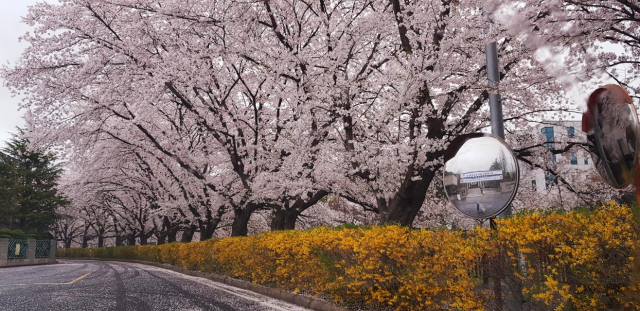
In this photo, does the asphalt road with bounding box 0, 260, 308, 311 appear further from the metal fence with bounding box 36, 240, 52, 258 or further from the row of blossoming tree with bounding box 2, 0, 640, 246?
the metal fence with bounding box 36, 240, 52, 258

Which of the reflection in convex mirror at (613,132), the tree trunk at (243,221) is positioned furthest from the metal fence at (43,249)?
the reflection in convex mirror at (613,132)

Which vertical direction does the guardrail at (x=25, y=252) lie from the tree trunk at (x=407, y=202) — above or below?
below

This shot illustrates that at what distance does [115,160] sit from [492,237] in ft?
86.1

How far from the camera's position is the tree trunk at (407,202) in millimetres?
10242

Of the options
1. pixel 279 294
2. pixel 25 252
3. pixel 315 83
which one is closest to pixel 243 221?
pixel 315 83

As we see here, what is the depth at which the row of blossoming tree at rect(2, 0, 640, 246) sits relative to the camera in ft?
31.2

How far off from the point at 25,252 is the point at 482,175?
34.6 metres

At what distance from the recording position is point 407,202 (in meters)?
Answer: 10.4

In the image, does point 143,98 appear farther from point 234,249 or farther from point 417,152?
point 417,152

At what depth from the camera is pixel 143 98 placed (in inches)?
621

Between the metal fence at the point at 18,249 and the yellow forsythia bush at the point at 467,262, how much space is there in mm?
25981

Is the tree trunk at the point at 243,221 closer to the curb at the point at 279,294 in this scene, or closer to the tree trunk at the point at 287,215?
the tree trunk at the point at 287,215

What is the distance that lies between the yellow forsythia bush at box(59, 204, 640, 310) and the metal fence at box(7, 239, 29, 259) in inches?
1023

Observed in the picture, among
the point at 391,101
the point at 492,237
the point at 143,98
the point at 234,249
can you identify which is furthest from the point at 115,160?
the point at 492,237
